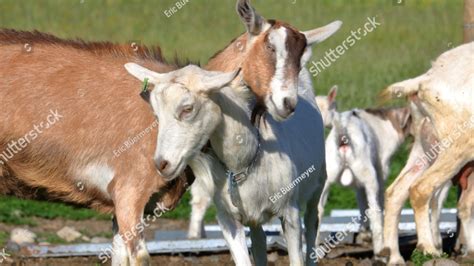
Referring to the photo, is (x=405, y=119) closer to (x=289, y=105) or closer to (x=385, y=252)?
(x=385, y=252)

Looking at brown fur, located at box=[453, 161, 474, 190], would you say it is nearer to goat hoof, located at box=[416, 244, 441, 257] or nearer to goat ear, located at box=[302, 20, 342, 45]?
goat hoof, located at box=[416, 244, 441, 257]

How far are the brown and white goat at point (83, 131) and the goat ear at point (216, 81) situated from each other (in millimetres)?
1324

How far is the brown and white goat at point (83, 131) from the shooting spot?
34.2 feet

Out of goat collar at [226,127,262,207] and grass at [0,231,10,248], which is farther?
grass at [0,231,10,248]

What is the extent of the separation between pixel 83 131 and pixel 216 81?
2.03 meters

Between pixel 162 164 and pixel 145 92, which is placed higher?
pixel 145 92

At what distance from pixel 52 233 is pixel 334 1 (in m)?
12.9

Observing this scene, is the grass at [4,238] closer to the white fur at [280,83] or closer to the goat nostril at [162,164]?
the white fur at [280,83]

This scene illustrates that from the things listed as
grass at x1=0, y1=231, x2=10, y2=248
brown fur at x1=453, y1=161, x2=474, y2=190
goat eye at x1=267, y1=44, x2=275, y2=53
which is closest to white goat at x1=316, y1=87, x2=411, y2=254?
brown fur at x1=453, y1=161, x2=474, y2=190

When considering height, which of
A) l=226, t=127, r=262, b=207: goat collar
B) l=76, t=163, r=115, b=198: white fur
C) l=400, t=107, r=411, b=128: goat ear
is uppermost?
l=76, t=163, r=115, b=198: white fur

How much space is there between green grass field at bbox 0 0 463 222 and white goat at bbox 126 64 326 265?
43.5 feet

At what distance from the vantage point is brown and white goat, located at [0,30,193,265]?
410 inches

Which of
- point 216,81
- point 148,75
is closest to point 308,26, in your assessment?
point 148,75

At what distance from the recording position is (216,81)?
9125mm
